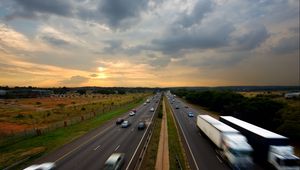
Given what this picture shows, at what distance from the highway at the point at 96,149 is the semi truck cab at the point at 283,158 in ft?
48.3

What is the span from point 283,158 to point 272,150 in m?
1.89

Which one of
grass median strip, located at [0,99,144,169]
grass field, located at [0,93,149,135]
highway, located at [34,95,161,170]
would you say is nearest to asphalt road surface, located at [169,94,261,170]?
highway, located at [34,95,161,170]

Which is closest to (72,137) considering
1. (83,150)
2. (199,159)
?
(83,150)

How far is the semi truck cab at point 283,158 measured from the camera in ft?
72.3

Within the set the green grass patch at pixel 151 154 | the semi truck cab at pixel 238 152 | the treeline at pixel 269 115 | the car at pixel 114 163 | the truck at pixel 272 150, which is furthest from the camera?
the treeline at pixel 269 115

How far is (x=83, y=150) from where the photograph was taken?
33375 millimetres

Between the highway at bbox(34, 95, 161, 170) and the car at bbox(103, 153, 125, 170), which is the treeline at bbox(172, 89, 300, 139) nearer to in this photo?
the highway at bbox(34, 95, 161, 170)

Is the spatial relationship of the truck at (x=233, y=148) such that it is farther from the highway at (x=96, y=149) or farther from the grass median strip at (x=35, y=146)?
the grass median strip at (x=35, y=146)

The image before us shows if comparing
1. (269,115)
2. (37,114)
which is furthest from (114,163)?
(37,114)

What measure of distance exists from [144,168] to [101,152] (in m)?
8.70

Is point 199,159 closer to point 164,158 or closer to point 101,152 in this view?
point 164,158

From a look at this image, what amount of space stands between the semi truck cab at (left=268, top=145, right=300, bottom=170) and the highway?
14732mm

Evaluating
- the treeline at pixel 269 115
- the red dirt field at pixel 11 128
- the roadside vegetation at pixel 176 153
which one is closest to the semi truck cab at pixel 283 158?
the roadside vegetation at pixel 176 153

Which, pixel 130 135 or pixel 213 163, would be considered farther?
pixel 130 135
